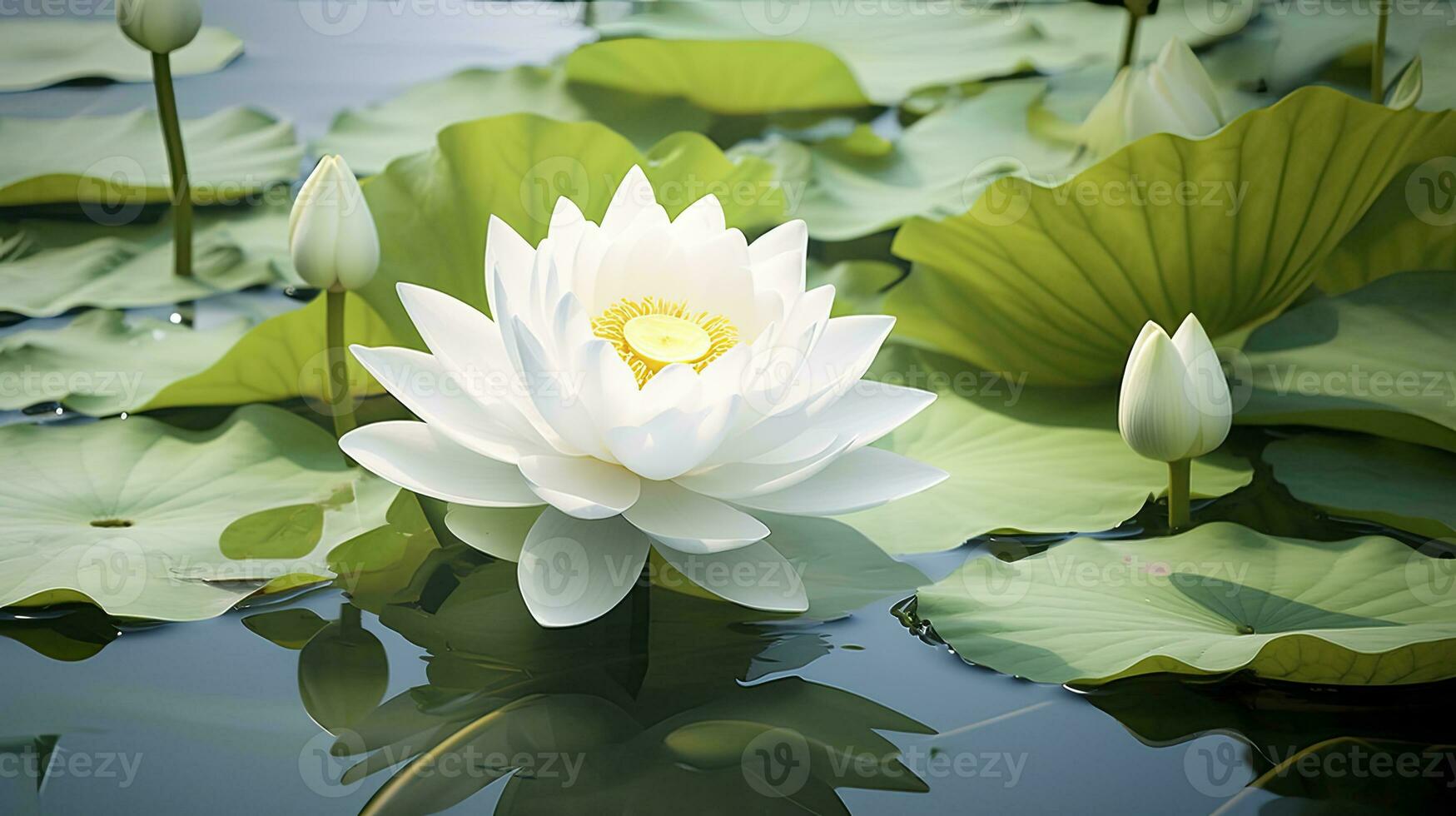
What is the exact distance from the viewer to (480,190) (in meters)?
1.00

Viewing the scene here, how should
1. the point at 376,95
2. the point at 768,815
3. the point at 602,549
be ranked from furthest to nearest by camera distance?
the point at 376,95, the point at 602,549, the point at 768,815

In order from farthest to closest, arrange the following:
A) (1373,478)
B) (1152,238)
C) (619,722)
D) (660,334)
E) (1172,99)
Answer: (1172,99), (1152,238), (1373,478), (660,334), (619,722)

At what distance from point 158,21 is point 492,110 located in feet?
1.30

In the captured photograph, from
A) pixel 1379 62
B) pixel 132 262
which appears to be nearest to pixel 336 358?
pixel 132 262

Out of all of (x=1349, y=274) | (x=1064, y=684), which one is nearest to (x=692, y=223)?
(x=1064, y=684)

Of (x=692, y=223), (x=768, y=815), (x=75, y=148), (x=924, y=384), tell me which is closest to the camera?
(x=768, y=815)

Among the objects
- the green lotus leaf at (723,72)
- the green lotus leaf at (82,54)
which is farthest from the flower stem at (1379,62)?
the green lotus leaf at (82,54)

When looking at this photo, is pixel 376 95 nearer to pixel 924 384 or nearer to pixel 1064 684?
pixel 924 384

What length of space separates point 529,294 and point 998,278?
44cm

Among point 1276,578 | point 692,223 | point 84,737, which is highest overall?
point 692,223

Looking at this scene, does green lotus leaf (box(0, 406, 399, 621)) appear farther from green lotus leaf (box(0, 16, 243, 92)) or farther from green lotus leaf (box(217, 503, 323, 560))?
green lotus leaf (box(0, 16, 243, 92))

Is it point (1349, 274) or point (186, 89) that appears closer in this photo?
point (1349, 274)

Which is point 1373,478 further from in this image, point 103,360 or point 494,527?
point 103,360

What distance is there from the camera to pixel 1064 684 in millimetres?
663
